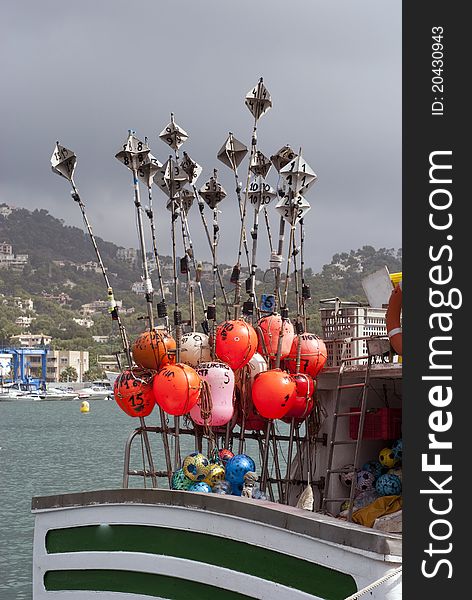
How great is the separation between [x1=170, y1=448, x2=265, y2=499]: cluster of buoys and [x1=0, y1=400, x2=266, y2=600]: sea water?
7502 millimetres

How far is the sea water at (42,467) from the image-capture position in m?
20.1

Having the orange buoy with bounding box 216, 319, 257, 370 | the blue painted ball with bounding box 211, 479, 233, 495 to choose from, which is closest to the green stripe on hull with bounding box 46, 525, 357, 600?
the blue painted ball with bounding box 211, 479, 233, 495

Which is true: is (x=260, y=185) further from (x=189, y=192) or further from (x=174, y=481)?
(x=174, y=481)

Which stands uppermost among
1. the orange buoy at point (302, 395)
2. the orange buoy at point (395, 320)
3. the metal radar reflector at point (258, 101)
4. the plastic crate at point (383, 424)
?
the metal radar reflector at point (258, 101)

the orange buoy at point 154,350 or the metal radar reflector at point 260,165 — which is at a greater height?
the metal radar reflector at point 260,165

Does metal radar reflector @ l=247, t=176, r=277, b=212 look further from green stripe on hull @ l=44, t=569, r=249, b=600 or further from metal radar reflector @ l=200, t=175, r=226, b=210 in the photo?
green stripe on hull @ l=44, t=569, r=249, b=600

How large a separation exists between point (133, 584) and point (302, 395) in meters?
2.52

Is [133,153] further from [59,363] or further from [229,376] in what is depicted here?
[59,363]

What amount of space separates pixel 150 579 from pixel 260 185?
14.8 feet

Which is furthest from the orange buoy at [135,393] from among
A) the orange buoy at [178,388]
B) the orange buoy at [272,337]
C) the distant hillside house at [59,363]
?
the distant hillside house at [59,363]

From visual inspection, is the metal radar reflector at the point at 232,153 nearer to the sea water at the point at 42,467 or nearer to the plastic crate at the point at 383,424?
the plastic crate at the point at 383,424

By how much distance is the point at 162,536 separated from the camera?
8844 millimetres

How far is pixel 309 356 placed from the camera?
10773 mm

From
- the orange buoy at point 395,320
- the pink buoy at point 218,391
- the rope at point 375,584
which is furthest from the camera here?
the pink buoy at point 218,391
